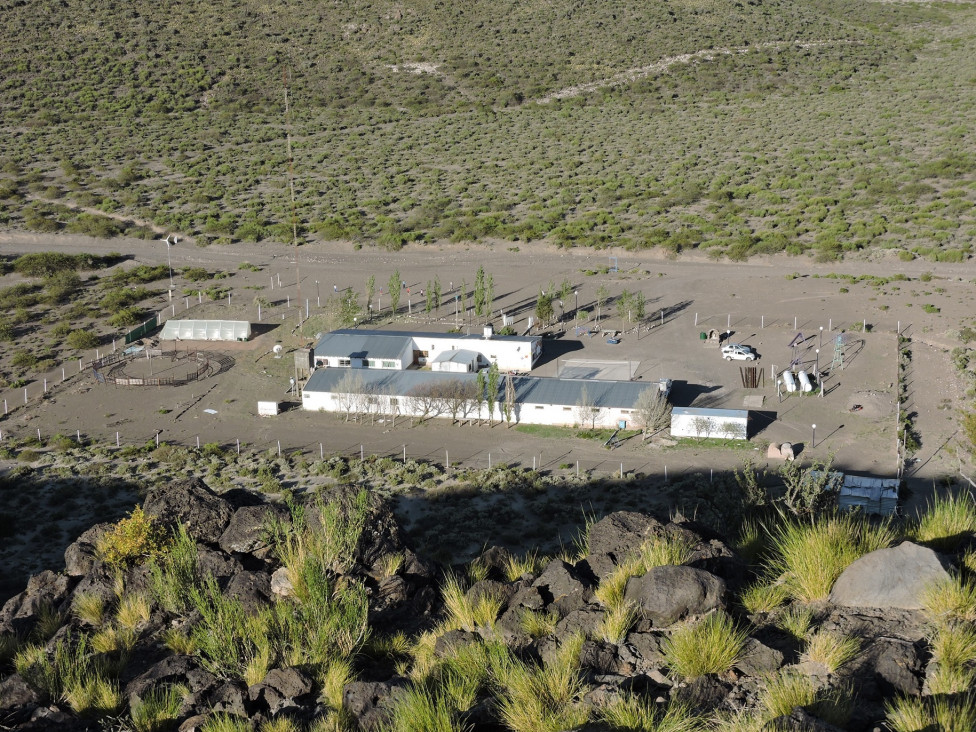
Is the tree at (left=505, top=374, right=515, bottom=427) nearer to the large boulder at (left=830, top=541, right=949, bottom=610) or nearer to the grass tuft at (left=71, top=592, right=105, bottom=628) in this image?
the grass tuft at (left=71, top=592, right=105, bottom=628)

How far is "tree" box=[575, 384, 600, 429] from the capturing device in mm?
36188

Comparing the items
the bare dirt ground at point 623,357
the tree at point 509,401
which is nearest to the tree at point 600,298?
the bare dirt ground at point 623,357

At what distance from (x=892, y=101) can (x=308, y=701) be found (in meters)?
100

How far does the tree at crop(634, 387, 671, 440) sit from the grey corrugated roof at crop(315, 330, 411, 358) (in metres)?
12.1

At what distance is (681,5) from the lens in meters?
123

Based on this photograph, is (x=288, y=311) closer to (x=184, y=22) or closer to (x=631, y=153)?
(x=631, y=153)

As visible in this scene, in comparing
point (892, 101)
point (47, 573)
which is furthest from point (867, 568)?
point (892, 101)

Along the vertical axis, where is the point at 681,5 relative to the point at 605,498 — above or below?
above

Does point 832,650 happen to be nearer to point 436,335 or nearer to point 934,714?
point 934,714

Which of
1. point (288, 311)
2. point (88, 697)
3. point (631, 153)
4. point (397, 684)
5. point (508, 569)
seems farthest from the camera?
point (631, 153)

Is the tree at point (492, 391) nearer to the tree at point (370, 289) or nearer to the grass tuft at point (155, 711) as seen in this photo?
the tree at point (370, 289)

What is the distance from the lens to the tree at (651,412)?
35.4 m

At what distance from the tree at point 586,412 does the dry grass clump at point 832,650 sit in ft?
84.0

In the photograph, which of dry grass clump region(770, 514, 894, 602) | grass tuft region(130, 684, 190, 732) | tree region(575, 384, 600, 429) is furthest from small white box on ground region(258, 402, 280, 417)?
dry grass clump region(770, 514, 894, 602)
